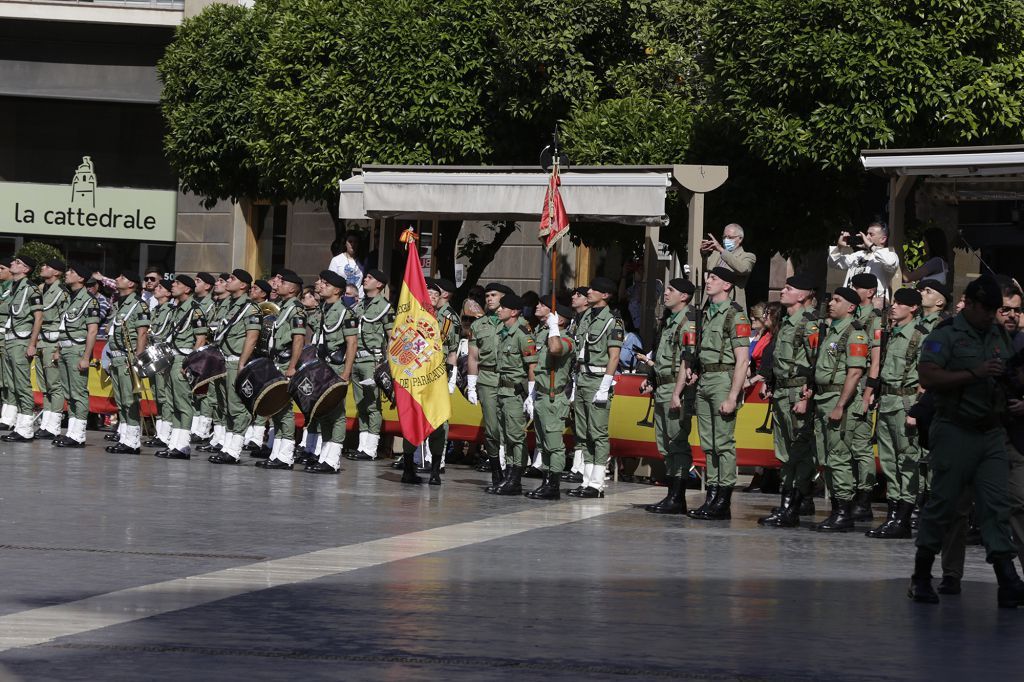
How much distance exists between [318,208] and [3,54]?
7305mm

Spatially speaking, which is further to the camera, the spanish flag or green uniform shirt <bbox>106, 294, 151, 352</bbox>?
green uniform shirt <bbox>106, 294, 151, 352</bbox>

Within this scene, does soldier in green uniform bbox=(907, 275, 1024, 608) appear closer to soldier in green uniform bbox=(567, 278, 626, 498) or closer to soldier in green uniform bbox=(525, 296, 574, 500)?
soldier in green uniform bbox=(525, 296, 574, 500)

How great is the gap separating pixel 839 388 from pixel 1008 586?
3.88 meters

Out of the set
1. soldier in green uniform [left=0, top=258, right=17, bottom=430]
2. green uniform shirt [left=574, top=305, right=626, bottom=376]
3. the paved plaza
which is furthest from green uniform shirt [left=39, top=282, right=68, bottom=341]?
green uniform shirt [left=574, top=305, right=626, bottom=376]

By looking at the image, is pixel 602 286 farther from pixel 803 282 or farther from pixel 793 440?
pixel 793 440

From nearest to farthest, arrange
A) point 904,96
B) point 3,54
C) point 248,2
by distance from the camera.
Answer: point 904,96, point 248,2, point 3,54

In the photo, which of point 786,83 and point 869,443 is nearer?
point 869,443

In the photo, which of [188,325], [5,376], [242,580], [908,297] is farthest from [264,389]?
[242,580]

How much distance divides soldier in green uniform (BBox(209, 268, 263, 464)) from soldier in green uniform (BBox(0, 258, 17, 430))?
2.97m

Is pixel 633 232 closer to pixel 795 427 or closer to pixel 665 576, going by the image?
pixel 795 427

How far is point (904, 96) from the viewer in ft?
70.4

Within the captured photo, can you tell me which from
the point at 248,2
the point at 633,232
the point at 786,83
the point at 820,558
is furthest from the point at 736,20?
the point at 248,2

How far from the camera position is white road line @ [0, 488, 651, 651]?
8539 mm

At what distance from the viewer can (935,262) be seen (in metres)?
15.5
